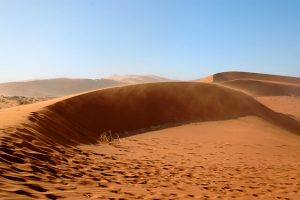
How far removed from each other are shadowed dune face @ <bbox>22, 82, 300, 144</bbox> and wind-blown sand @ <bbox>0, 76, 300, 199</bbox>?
58mm

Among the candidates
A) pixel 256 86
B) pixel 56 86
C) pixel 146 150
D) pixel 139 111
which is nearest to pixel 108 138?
pixel 146 150

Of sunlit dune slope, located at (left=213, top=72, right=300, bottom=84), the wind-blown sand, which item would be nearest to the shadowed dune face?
the wind-blown sand

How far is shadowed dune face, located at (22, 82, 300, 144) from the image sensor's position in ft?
36.5

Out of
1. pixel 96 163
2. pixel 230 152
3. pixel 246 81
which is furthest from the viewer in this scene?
pixel 246 81

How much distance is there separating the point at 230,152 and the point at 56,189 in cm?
734

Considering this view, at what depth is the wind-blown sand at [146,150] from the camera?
221 inches

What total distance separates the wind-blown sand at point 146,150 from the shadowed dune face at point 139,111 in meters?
0.06

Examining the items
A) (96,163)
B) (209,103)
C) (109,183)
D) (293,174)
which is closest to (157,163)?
(96,163)

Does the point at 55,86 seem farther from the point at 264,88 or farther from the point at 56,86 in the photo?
the point at 264,88

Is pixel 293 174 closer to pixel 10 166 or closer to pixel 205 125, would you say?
pixel 10 166

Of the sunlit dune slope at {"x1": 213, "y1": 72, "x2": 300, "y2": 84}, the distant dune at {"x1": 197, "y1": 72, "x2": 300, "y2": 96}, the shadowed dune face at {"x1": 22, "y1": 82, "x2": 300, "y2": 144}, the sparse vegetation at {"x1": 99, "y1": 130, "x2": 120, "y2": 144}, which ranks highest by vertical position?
the sunlit dune slope at {"x1": 213, "y1": 72, "x2": 300, "y2": 84}

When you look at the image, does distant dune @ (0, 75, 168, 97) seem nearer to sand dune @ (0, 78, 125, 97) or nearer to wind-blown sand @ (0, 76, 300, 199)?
sand dune @ (0, 78, 125, 97)

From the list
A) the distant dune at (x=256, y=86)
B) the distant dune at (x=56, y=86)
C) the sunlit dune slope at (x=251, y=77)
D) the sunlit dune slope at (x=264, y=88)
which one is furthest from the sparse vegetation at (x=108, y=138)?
the distant dune at (x=56, y=86)

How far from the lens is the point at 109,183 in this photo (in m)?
5.91
